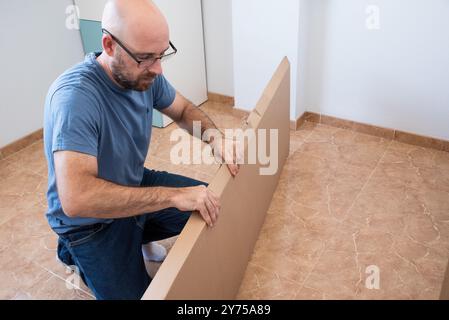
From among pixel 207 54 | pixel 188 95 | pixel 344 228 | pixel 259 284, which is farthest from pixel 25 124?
pixel 344 228

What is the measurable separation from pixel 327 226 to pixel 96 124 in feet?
4.00

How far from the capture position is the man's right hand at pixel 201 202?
4.07ft

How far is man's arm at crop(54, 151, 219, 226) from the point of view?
1.17 metres

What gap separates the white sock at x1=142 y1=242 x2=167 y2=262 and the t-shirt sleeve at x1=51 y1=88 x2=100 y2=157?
0.77 meters

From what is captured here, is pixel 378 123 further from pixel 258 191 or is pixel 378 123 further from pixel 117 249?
pixel 117 249

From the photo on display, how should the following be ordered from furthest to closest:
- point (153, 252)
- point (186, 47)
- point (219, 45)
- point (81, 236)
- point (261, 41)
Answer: point (219, 45) → point (186, 47) → point (261, 41) → point (153, 252) → point (81, 236)

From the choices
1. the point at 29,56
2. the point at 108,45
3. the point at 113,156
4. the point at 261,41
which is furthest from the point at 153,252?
the point at 29,56

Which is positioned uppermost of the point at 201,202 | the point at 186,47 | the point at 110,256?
the point at 186,47

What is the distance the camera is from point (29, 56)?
8.77 ft

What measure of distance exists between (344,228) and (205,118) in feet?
2.83

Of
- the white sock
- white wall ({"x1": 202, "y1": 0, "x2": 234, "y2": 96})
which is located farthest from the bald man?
white wall ({"x1": 202, "y1": 0, "x2": 234, "y2": 96})

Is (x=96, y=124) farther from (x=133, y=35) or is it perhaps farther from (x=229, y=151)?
(x=229, y=151)

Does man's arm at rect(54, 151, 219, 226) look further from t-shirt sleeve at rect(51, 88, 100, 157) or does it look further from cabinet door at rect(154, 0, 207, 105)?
cabinet door at rect(154, 0, 207, 105)

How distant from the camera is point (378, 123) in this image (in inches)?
104
